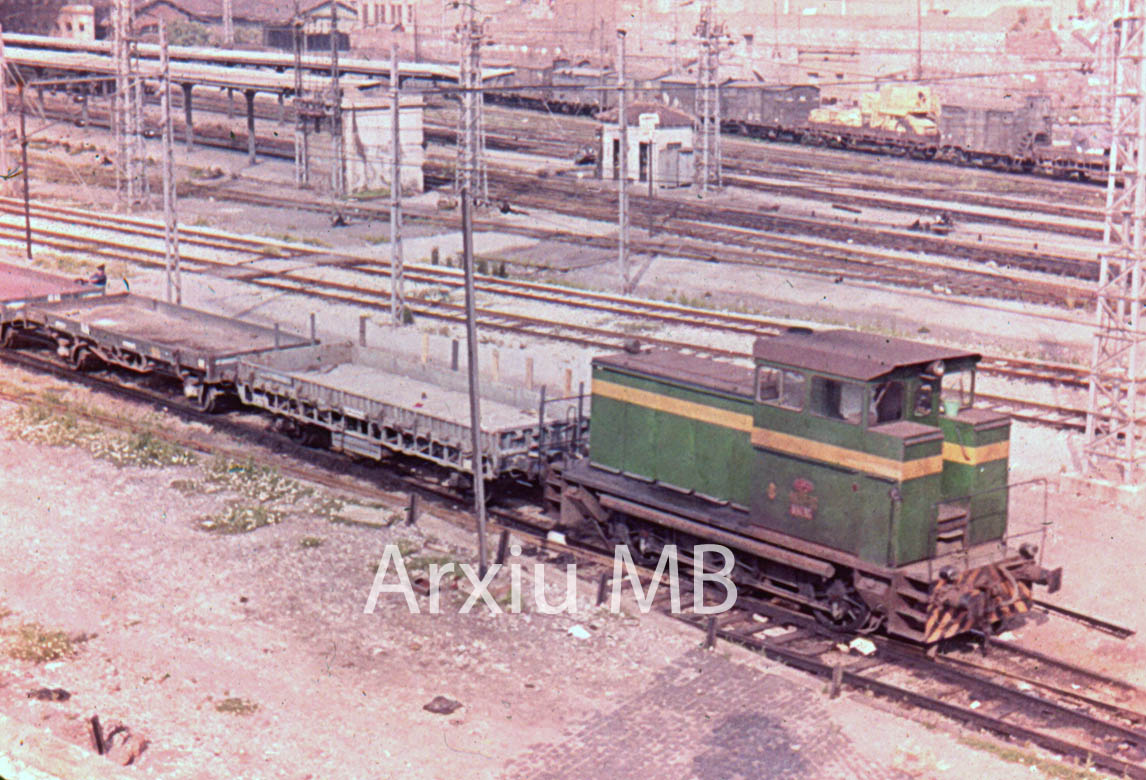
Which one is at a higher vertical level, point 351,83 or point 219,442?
point 351,83

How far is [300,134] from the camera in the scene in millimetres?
53781

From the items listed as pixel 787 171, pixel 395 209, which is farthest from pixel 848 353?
pixel 787 171

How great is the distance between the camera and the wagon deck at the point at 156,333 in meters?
24.1

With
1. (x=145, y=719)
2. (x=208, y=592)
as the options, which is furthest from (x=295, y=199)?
(x=145, y=719)

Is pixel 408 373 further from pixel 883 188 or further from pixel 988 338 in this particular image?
pixel 883 188

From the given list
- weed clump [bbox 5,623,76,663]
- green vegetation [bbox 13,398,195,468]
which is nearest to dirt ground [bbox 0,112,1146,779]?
weed clump [bbox 5,623,76,663]

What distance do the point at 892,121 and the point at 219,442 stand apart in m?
46.2

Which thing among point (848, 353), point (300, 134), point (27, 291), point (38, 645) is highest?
point (300, 134)

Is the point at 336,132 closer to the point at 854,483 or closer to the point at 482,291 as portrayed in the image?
the point at 482,291

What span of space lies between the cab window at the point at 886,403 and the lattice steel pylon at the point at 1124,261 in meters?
A: 6.48

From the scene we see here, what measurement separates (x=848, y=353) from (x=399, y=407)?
7.45 meters

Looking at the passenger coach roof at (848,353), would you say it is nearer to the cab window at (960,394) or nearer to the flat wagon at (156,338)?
the cab window at (960,394)

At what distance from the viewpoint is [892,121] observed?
62.9 meters

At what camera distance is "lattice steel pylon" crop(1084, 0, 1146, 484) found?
2033 cm
